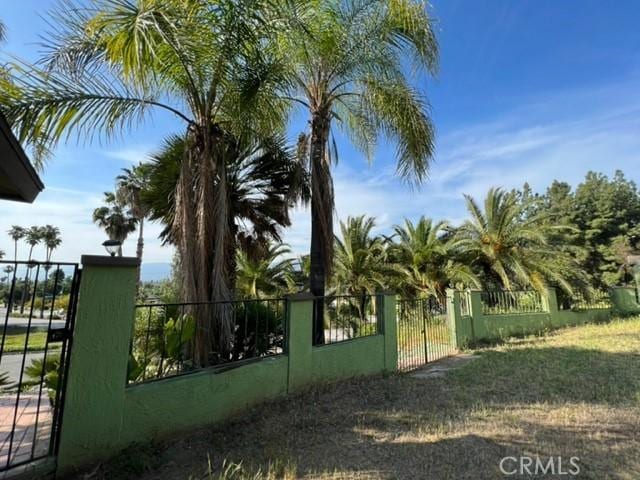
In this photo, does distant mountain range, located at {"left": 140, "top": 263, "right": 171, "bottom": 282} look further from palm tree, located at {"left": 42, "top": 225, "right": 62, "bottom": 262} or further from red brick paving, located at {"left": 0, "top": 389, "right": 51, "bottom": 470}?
palm tree, located at {"left": 42, "top": 225, "right": 62, "bottom": 262}

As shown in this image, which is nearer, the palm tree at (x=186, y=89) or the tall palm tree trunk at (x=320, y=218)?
the palm tree at (x=186, y=89)

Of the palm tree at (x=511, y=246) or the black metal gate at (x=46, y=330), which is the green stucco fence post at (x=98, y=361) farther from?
Result: the palm tree at (x=511, y=246)

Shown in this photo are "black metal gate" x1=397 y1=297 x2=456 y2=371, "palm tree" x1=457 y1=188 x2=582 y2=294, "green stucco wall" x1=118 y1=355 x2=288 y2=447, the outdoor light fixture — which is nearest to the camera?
"green stucco wall" x1=118 y1=355 x2=288 y2=447

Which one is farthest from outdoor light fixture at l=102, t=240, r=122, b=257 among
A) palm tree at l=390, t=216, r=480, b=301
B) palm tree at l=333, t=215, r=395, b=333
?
palm tree at l=390, t=216, r=480, b=301

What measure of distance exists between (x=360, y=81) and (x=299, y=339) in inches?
202

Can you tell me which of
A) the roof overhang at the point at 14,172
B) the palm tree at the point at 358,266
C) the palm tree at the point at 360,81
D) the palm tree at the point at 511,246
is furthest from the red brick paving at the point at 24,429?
the palm tree at the point at 511,246

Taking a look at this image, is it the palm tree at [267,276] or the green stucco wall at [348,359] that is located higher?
the palm tree at [267,276]

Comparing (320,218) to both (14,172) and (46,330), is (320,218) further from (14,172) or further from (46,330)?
(14,172)

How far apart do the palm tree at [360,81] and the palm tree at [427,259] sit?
847 cm

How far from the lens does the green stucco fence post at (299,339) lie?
5.18 meters

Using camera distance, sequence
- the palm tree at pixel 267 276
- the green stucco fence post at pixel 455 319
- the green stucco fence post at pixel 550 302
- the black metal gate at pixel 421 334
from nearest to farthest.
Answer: the black metal gate at pixel 421 334, the green stucco fence post at pixel 455 319, the green stucco fence post at pixel 550 302, the palm tree at pixel 267 276

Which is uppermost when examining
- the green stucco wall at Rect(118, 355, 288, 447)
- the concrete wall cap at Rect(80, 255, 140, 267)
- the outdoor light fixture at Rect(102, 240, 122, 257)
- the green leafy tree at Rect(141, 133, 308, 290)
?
the green leafy tree at Rect(141, 133, 308, 290)

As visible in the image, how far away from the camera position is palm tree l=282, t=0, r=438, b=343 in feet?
20.0

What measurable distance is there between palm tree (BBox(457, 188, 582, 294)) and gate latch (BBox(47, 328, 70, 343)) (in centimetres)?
1372
